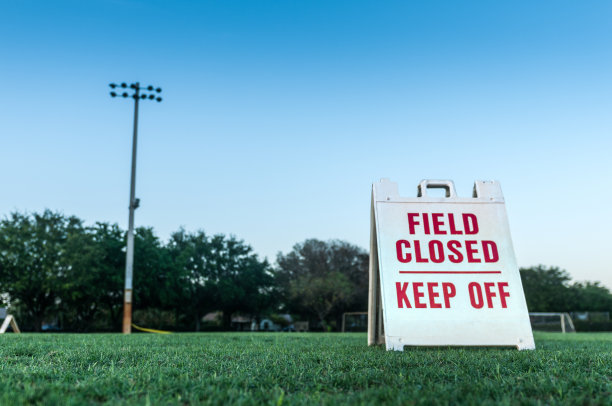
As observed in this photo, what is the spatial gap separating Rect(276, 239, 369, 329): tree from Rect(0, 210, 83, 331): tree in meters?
20.0

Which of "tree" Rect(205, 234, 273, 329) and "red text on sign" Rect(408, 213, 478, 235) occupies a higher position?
"tree" Rect(205, 234, 273, 329)

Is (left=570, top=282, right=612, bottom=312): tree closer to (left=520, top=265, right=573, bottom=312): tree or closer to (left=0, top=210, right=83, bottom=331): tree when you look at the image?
(left=520, top=265, right=573, bottom=312): tree

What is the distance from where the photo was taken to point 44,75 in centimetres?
1554

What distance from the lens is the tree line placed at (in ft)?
92.6

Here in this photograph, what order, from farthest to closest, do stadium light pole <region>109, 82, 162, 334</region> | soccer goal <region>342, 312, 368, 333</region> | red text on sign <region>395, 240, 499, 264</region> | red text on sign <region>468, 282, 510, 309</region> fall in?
soccer goal <region>342, 312, 368, 333</region> → stadium light pole <region>109, 82, 162, 334</region> → red text on sign <region>395, 240, 499, 264</region> → red text on sign <region>468, 282, 510, 309</region>

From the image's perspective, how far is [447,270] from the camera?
5.82 metres

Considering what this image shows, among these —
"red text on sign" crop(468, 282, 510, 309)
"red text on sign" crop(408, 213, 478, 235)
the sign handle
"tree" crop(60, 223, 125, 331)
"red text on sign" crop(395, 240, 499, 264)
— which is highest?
"tree" crop(60, 223, 125, 331)

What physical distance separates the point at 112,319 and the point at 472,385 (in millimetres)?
38816

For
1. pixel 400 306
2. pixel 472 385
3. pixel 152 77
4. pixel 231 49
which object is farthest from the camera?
pixel 152 77

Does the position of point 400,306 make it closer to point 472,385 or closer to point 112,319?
point 472,385

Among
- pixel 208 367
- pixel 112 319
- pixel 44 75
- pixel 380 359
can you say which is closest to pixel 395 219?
pixel 380 359

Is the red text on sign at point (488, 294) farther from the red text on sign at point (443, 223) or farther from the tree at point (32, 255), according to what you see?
the tree at point (32, 255)

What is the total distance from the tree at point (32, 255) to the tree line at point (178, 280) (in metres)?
0.06

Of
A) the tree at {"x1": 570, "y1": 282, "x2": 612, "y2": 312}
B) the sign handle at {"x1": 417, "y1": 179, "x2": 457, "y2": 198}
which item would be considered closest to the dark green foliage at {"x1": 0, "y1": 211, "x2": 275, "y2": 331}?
the sign handle at {"x1": 417, "y1": 179, "x2": 457, "y2": 198}
